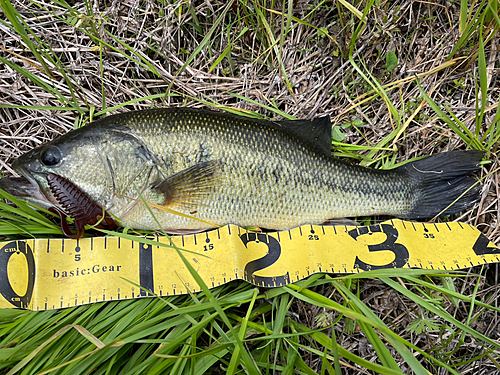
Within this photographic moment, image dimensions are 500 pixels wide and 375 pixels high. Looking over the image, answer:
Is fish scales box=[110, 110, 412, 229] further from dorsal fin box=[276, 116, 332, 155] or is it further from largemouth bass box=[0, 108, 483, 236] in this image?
dorsal fin box=[276, 116, 332, 155]

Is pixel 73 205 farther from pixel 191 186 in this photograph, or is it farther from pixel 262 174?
pixel 262 174

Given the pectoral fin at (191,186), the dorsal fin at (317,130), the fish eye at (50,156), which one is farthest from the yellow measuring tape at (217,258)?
the dorsal fin at (317,130)

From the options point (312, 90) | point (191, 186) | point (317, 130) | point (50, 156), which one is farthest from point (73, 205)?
point (312, 90)

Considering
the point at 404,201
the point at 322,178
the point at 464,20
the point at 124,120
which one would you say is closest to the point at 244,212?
the point at 322,178

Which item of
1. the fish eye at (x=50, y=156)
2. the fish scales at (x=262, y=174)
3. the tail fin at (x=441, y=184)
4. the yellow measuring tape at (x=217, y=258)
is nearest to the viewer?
the yellow measuring tape at (x=217, y=258)

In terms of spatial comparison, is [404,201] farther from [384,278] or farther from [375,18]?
[375,18]

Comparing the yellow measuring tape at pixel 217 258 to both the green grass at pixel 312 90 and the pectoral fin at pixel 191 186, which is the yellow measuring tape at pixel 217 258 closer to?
the green grass at pixel 312 90
